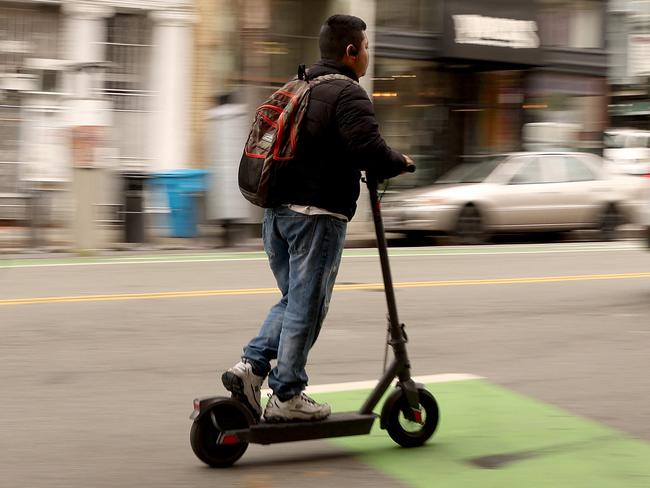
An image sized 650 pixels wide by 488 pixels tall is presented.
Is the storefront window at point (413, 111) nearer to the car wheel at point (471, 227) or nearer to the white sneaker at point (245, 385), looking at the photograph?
the car wheel at point (471, 227)

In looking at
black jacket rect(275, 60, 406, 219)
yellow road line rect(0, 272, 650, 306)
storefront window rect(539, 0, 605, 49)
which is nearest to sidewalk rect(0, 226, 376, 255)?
yellow road line rect(0, 272, 650, 306)

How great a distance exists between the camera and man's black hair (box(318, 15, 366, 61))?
4.80m

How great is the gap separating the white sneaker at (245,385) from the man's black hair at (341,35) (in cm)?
134

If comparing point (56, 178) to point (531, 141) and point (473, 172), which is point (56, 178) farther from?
point (531, 141)

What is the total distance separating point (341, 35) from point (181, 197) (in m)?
11.0

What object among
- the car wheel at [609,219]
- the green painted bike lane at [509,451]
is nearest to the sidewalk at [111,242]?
the car wheel at [609,219]

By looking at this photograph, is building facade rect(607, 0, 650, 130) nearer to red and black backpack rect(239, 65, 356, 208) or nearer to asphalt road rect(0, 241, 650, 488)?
asphalt road rect(0, 241, 650, 488)

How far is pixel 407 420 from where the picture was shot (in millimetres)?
5219

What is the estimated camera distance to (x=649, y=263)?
13.2m

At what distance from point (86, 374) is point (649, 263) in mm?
8041

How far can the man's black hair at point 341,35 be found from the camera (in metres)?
4.80

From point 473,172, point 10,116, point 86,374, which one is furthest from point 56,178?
point 86,374

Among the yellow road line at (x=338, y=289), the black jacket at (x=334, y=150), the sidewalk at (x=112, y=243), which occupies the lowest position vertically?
the sidewalk at (x=112, y=243)

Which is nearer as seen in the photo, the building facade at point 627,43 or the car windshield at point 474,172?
the car windshield at point 474,172
